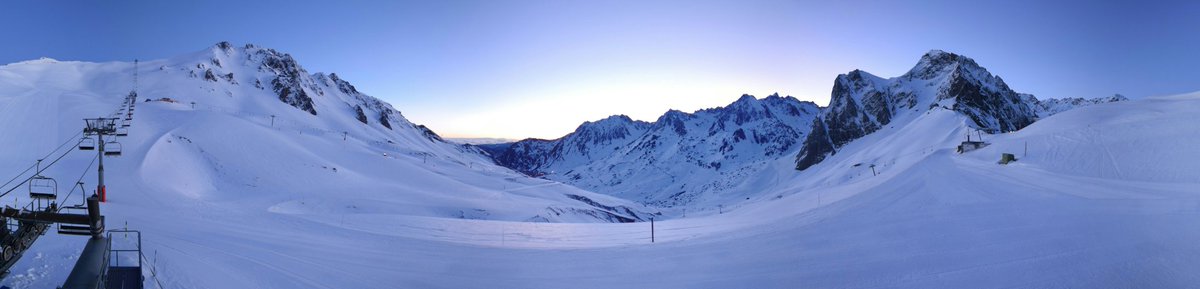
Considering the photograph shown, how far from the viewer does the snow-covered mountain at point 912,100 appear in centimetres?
13175

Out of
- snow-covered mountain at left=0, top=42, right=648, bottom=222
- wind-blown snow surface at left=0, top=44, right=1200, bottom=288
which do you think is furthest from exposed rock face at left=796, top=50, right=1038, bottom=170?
wind-blown snow surface at left=0, top=44, right=1200, bottom=288

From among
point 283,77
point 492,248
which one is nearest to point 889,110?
point 492,248

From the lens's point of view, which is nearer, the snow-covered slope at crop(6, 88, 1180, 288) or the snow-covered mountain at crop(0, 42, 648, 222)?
the snow-covered slope at crop(6, 88, 1180, 288)

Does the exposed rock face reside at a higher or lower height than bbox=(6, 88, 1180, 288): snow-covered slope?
higher

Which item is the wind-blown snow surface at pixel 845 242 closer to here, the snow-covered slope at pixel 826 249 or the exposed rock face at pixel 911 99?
the snow-covered slope at pixel 826 249

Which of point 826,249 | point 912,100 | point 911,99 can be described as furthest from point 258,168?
point 911,99

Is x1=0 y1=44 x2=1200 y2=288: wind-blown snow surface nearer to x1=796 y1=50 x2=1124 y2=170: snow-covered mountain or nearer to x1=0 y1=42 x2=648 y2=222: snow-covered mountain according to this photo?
x1=0 y1=42 x2=648 y2=222: snow-covered mountain

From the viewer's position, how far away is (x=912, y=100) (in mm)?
158500

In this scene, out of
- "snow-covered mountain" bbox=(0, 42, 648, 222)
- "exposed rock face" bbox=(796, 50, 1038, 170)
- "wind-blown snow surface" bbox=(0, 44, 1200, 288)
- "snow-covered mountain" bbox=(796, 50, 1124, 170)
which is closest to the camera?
"wind-blown snow surface" bbox=(0, 44, 1200, 288)

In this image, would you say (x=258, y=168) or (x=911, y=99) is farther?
(x=911, y=99)

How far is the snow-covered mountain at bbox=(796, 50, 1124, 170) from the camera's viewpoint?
13175 cm

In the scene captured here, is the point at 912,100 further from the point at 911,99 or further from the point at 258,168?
the point at 258,168

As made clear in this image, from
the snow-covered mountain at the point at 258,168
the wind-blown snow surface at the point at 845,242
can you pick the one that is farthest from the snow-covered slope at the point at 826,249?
the snow-covered mountain at the point at 258,168

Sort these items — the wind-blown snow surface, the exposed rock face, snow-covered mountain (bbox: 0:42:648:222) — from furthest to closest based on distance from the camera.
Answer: the exposed rock face → snow-covered mountain (bbox: 0:42:648:222) → the wind-blown snow surface
